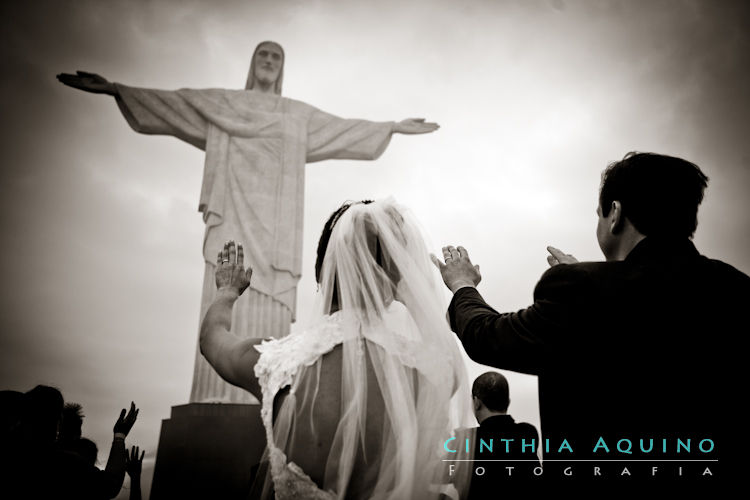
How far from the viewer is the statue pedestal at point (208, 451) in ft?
14.2

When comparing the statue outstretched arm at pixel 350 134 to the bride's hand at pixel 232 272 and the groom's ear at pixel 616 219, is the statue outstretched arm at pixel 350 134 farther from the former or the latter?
the groom's ear at pixel 616 219

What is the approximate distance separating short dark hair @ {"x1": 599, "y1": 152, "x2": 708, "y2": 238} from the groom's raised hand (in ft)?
1.62

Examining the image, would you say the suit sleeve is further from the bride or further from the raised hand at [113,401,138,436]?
the raised hand at [113,401,138,436]

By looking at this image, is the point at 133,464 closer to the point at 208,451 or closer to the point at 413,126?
the point at 208,451

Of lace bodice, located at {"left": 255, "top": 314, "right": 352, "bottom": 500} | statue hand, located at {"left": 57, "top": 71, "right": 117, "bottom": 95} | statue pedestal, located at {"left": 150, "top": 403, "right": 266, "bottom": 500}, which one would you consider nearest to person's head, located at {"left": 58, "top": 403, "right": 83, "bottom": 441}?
statue pedestal, located at {"left": 150, "top": 403, "right": 266, "bottom": 500}

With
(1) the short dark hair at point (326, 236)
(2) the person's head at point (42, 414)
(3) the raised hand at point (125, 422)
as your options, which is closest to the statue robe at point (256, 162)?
(3) the raised hand at point (125, 422)

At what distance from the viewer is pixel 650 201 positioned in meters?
1.39

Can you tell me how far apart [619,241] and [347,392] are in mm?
858

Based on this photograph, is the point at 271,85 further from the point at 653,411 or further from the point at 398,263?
the point at 653,411

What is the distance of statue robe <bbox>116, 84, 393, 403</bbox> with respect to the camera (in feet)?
18.5

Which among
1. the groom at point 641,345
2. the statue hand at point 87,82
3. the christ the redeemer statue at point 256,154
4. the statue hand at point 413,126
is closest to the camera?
the groom at point 641,345

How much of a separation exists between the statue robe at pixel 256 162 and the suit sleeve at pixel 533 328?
4244 millimetres

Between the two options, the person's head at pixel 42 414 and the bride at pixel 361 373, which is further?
the person's head at pixel 42 414

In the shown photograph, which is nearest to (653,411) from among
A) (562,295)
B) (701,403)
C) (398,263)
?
(701,403)
